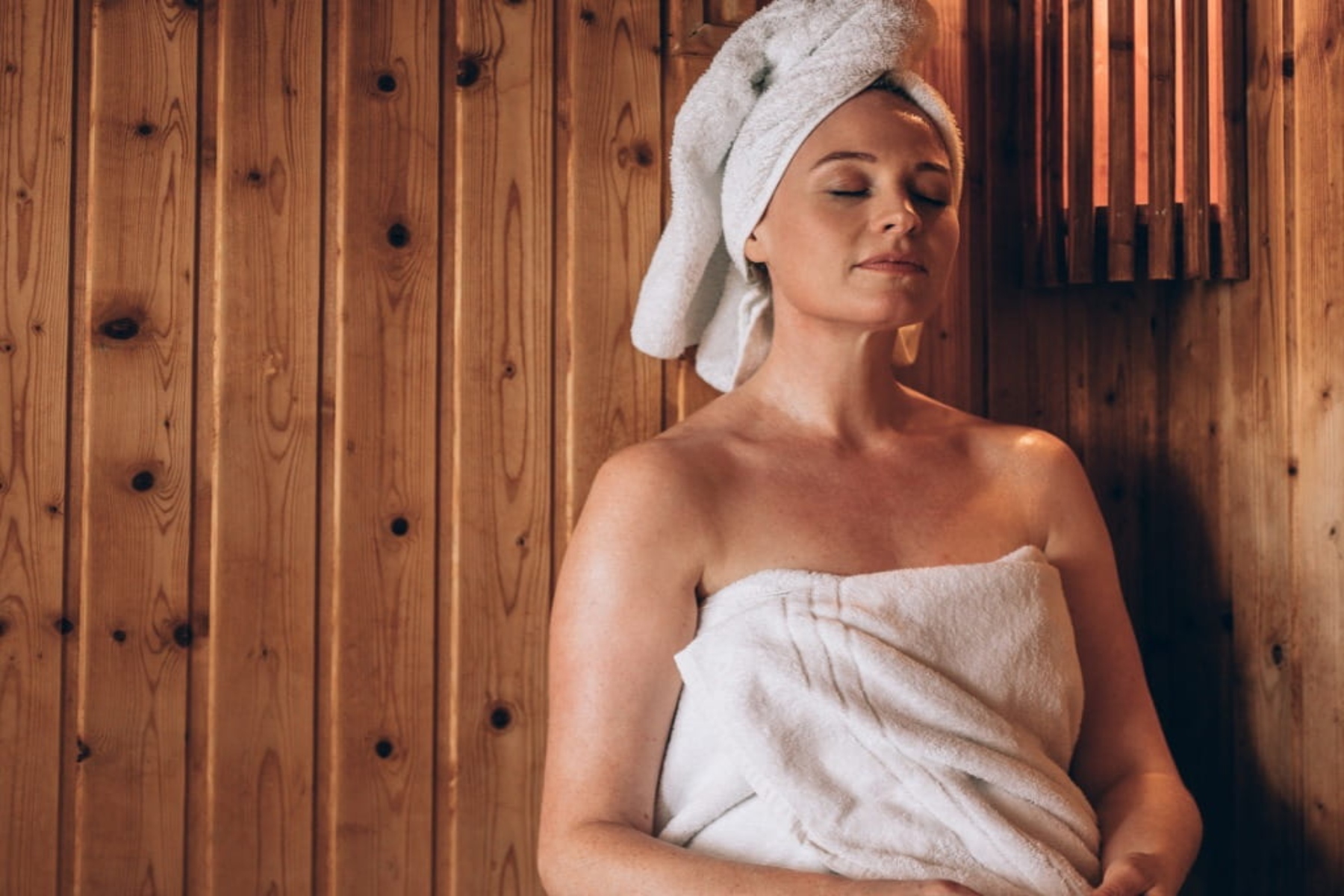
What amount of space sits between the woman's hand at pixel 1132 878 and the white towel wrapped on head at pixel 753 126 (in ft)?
2.49

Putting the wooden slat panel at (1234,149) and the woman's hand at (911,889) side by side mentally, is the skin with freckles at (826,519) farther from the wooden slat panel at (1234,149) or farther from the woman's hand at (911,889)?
the wooden slat panel at (1234,149)

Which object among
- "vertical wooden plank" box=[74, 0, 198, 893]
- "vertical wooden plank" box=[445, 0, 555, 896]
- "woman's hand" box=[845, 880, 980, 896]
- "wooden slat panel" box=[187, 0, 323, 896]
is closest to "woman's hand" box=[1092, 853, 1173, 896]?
"woman's hand" box=[845, 880, 980, 896]

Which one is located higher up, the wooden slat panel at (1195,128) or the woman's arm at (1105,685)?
the wooden slat panel at (1195,128)

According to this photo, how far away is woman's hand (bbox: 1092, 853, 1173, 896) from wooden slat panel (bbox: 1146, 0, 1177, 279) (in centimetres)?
88

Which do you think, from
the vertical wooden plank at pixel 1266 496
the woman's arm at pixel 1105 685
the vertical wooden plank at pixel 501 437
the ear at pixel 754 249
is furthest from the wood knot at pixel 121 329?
the vertical wooden plank at pixel 1266 496

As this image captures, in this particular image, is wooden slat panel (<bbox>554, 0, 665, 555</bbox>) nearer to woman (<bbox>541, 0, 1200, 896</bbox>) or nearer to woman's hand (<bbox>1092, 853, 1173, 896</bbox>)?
woman (<bbox>541, 0, 1200, 896</bbox>)

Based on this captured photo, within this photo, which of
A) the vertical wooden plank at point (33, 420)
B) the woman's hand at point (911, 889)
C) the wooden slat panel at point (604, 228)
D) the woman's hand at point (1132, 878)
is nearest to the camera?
the woman's hand at point (911, 889)

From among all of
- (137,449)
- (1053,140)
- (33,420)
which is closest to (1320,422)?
(1053,140)

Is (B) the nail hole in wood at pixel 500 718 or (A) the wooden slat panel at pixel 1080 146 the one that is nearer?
(B) the nail hole in wood at pixel 500 718

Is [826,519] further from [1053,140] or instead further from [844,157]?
[1053,140]

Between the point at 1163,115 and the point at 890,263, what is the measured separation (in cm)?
61

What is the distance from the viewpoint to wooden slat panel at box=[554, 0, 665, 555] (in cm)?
177

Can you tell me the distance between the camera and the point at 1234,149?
1911 millimetres

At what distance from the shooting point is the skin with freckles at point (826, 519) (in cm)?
146
